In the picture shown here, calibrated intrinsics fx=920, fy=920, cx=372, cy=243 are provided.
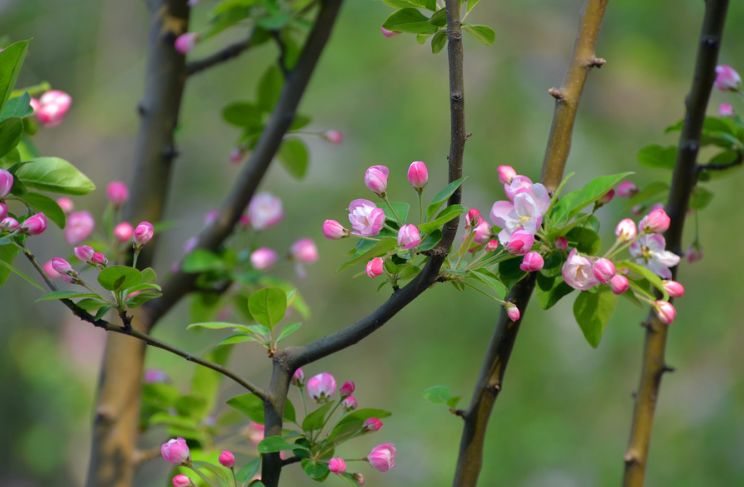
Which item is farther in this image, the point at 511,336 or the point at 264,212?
the point at 264,212

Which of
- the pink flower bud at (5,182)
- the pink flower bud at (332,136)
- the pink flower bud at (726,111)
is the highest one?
the pink flower bud at (332,136)

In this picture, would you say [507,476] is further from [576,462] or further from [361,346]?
[361,346]

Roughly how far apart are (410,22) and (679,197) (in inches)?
14.9

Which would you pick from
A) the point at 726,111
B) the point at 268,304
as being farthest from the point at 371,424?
the point at 726,111

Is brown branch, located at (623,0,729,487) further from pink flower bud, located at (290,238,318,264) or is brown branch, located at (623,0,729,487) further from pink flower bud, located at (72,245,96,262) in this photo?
pink flower bud, located at (290,238,318,264)

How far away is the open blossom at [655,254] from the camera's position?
0.81 meters

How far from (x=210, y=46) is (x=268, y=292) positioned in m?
4.61

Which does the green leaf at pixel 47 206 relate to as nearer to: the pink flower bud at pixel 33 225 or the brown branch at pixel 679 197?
the pink flower bud at pixel 33 225

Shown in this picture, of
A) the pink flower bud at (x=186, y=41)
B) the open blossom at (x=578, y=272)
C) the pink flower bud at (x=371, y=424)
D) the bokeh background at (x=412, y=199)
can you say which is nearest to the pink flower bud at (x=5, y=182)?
the pink flower bud at (x=371, y=424)

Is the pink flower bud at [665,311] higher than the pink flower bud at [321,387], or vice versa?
the pink flower bud at [665,311]

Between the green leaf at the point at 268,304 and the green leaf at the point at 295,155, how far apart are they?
0.78 metres

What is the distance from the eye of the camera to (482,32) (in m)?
0.80

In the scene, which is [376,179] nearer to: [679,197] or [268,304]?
[268,304]

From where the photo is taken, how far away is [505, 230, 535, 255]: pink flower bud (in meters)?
0.70
